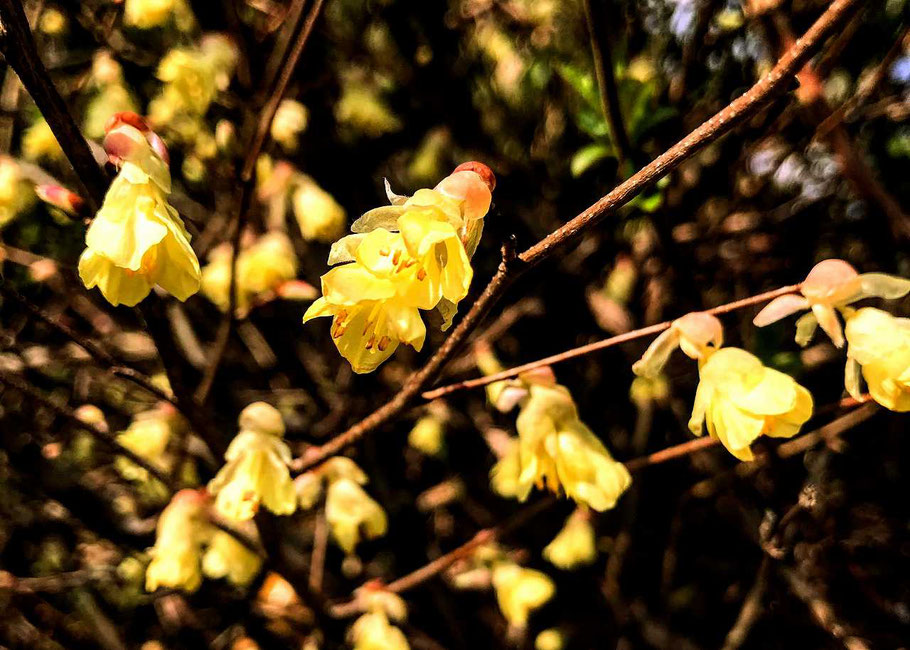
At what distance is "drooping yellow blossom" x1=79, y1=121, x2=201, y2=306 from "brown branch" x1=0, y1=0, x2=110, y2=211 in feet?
0.22

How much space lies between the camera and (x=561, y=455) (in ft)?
4.81

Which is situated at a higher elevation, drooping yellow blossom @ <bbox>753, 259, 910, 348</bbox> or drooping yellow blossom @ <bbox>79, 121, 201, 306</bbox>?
drooping yellow blossom @ <bbox>79, 121, 201, 306</bbox>

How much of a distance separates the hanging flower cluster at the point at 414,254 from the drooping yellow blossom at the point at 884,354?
0.61m

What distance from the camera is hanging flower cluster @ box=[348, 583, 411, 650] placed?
2033mm

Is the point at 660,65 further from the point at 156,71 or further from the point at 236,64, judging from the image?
the point at 156,71

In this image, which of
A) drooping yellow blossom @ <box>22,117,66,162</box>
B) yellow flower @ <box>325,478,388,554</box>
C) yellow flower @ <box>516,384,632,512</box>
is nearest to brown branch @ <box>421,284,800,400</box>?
yellow flower @ <box>516,384,632,512</box>

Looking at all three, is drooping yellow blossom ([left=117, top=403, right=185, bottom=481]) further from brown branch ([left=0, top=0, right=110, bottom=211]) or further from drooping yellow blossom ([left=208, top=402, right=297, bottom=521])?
brown branch ([left=0, top=0, right=110, bottom=211])

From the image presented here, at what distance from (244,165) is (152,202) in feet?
1.50

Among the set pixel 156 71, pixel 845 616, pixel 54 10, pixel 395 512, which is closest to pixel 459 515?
pixel 395 512

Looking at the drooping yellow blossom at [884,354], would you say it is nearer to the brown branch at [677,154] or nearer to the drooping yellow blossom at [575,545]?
the brown branch at [677,154]

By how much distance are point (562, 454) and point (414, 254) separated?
2.36 feet

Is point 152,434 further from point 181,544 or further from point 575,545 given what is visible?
point 575,545

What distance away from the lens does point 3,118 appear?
2.63 metres

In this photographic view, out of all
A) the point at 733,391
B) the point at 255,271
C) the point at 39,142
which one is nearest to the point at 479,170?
the point at 733,391
